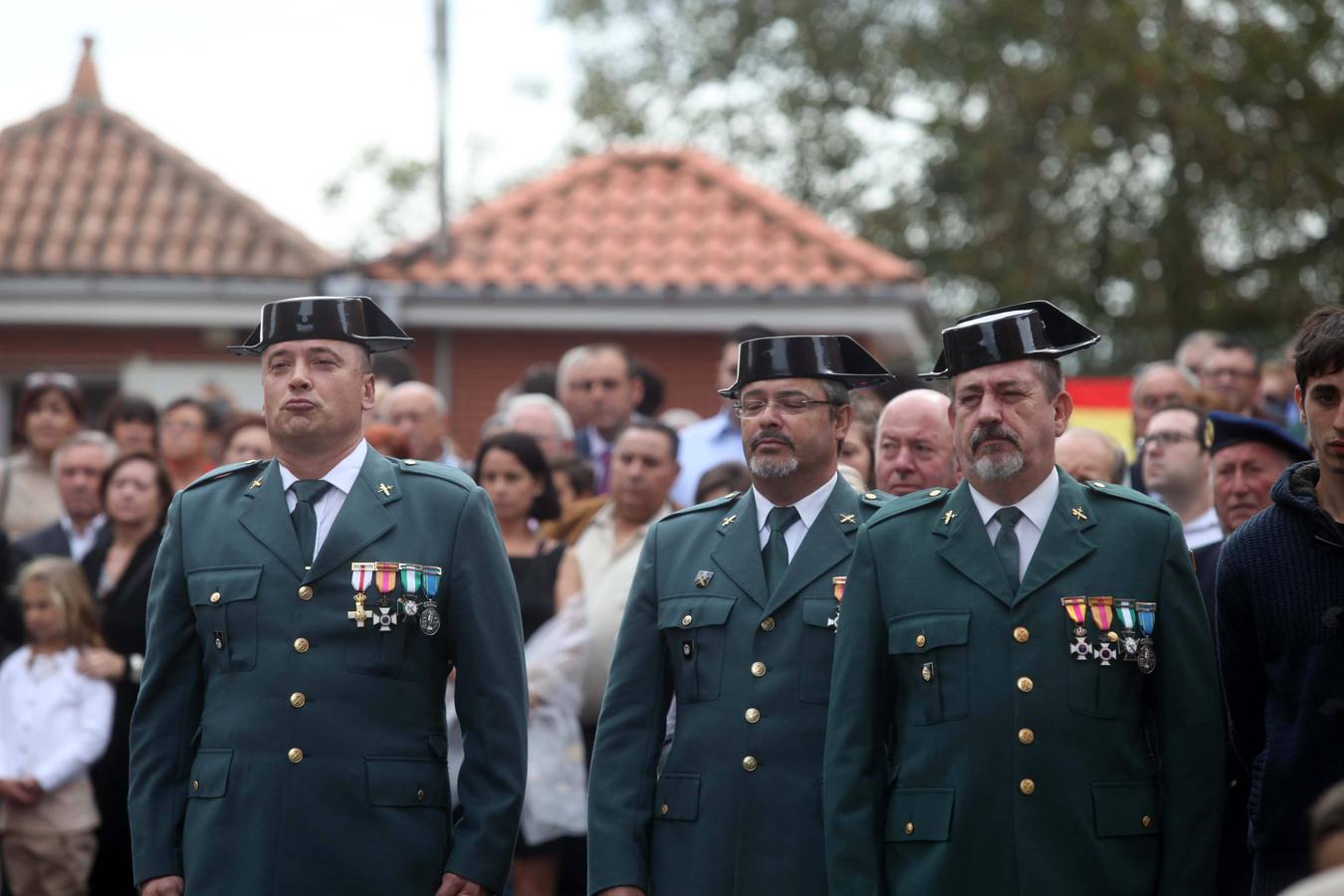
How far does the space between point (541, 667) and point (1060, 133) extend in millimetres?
18787

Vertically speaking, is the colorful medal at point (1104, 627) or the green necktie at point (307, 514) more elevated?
the green necktie at point (307, 514)

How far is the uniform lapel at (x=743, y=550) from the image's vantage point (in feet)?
17.5

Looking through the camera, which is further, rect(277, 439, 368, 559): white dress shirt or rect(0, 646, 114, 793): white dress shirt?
rect(0, 646, 114, 793): white dress shirt

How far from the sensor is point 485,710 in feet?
17.0

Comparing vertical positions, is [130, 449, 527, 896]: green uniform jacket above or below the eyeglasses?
below

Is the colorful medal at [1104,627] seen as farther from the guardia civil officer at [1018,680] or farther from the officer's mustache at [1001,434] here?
the officer's mustache at [1001,434]

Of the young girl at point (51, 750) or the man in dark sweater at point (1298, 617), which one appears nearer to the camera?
the man in dark sweater at point (1298, 617)

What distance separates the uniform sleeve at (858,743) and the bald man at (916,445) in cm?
156

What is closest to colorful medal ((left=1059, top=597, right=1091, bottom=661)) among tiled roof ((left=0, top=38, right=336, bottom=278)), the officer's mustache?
the officer's mustache

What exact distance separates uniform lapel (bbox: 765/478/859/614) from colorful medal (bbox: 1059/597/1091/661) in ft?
2.76

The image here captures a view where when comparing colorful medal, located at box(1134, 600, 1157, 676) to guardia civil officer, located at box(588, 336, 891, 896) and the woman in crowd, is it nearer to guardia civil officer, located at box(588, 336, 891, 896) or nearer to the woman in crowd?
guardia civil officer, located at box(588, 336, 891, 896)

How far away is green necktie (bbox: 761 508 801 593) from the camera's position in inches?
212

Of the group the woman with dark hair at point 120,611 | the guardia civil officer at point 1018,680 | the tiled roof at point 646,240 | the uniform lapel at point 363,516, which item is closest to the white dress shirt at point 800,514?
the guardia civil officer at point 1018,680

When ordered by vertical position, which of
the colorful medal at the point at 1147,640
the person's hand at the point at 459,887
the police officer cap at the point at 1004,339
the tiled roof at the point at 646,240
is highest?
the tiled roof at the point at 646,240
